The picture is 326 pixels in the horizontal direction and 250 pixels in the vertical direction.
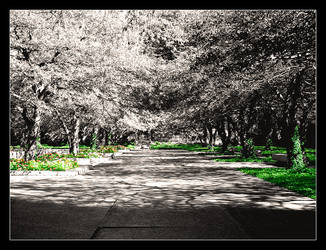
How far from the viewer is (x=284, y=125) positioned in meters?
18.6

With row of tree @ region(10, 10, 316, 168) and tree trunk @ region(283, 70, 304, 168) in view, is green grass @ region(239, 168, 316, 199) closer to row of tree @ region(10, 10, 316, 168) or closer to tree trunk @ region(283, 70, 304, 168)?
tree trunk @ region(283, 70, 304, 168)

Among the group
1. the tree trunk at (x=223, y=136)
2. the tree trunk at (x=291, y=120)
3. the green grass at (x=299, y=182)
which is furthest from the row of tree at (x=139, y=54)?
the tree trunk at (x=223, y=136)

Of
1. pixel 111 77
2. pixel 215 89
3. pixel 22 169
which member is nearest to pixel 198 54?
pixel 215 89

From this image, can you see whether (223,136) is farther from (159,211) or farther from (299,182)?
(159,211)

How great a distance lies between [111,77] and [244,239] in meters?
13.1

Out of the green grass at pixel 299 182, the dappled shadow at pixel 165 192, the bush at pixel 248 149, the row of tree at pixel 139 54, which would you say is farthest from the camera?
the bush at pixel 248 149

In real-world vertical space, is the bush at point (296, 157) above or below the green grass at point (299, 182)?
above

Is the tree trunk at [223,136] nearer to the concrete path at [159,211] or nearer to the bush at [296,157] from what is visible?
the bush at [296,157]

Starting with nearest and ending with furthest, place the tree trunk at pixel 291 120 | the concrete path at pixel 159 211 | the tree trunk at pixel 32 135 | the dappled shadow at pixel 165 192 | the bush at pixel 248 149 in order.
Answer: the concrete path at pixel 159 211 < the dappled shadow at pixel 165 192 < the tree trunk at pixel 291 120 < the tree trunk at pixel 32 135 < the bush at pixel 248 149

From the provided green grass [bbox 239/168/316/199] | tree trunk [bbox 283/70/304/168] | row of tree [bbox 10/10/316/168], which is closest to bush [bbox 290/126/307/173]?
tree trunk [bbox 283/70/304/168]

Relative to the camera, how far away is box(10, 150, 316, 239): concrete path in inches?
243

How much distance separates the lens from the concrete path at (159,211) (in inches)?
243

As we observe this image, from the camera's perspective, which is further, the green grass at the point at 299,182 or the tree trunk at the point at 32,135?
the tree trunk at the point at 32,135
